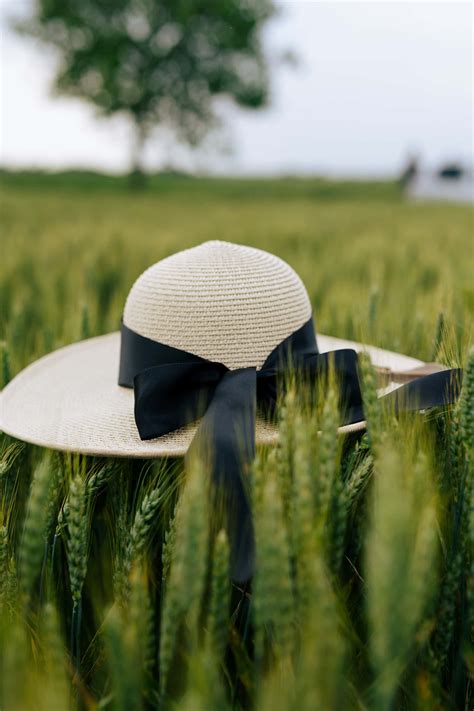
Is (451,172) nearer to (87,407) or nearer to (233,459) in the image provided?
(87,407)

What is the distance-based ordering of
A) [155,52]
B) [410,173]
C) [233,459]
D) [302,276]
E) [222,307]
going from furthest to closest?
[410,173]
[155,52]
[302,276]
[222,307]
[233,459]

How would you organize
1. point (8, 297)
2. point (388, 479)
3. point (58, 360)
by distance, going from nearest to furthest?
1. point (388, 479)
2. point (58, 360)
3. point (8, 297)

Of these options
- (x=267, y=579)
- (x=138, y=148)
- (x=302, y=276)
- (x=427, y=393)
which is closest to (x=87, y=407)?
(x=427, y=393)

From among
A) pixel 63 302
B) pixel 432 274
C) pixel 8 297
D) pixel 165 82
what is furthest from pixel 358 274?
pixel 165 82

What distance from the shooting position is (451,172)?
2817cm

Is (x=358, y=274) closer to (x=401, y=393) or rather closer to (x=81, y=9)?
(x=401, y=393)

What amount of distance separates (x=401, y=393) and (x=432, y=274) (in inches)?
88.7

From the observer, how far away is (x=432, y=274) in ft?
10.5

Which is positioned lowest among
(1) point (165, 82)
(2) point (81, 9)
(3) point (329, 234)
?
(3) point (329, 234)

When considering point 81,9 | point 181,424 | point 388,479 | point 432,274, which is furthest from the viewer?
point 81,9

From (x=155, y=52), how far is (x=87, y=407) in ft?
68.3

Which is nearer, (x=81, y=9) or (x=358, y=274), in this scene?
(x=358, y=274)

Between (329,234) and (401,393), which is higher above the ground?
(401,393)

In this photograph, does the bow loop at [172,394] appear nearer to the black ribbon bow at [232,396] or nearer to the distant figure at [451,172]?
the black ribbon bow at [232,396]
